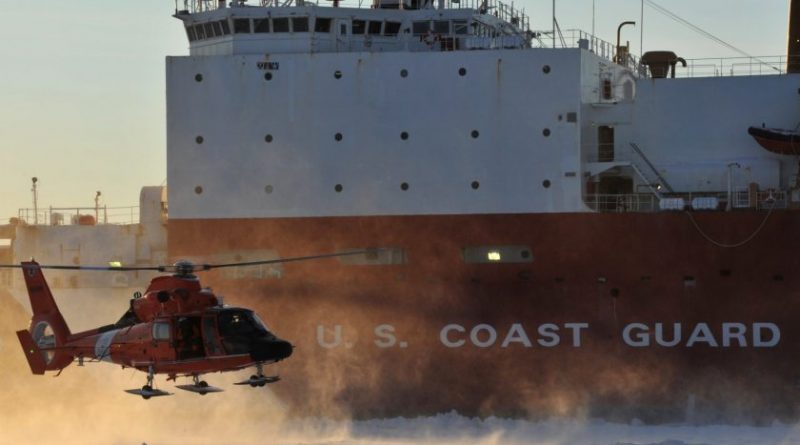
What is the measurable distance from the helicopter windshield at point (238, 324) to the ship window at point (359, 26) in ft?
30.6

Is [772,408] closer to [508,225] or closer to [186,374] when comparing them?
[508,225]

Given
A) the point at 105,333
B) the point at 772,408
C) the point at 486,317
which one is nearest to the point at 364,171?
the point at 486,317

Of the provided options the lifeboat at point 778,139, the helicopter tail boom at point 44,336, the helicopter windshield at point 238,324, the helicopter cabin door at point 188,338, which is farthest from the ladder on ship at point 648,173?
the helicopter tail boom at point 44,336

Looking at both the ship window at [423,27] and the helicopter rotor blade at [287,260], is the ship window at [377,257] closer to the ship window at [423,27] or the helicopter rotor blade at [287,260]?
the helicopter rotor blade at [287,260]

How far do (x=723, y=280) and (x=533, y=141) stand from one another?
4839mm

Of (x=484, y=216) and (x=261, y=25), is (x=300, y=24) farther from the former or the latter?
(x=484, y=216)

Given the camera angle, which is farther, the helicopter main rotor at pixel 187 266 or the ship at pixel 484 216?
the ship at pixel 484 216

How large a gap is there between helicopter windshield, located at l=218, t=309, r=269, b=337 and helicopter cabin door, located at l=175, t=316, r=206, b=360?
53cm

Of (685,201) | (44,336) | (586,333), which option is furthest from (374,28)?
(44,336)

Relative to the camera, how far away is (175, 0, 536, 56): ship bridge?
43156mm

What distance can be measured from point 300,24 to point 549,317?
8.40 meters

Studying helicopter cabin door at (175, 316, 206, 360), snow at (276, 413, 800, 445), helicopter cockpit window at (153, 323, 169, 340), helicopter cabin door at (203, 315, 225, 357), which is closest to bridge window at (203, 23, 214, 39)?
snow at (276, 413, 800, 445)

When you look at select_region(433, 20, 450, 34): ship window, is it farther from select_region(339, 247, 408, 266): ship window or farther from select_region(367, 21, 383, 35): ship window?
select_region(339, 247, 408, 266): ship window

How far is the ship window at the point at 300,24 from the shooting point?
43156 millimetres
